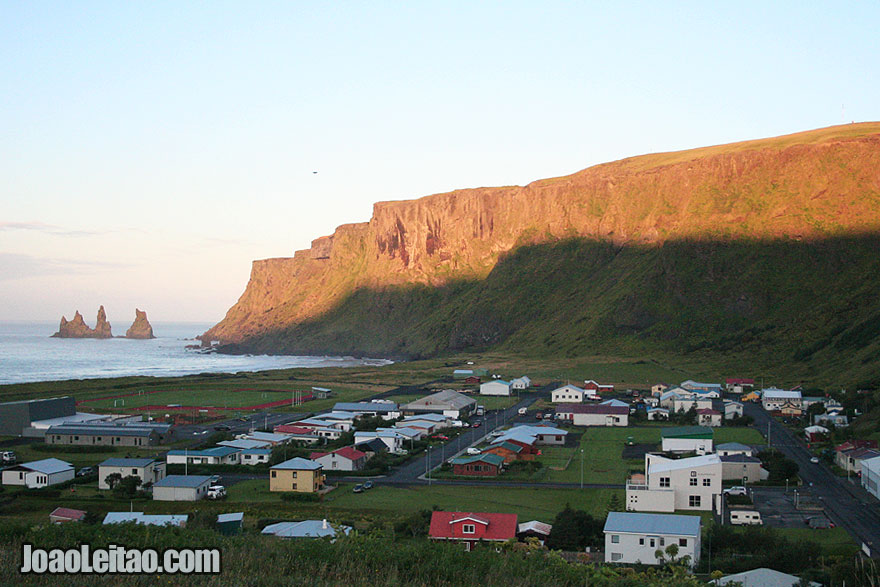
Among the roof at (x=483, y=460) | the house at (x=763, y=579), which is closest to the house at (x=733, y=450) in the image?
the roof at (x=483, y=460)

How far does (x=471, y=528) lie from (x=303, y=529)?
496 cm

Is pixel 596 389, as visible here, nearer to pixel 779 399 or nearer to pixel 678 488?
pixel 779 399

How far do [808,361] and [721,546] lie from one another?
67.1m

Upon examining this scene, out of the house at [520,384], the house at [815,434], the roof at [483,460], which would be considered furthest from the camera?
the house at [520,384]

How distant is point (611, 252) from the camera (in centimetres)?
14000

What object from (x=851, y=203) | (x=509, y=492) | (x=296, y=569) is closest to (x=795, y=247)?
(x=851, y=203)

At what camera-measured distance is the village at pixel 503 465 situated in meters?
25.2

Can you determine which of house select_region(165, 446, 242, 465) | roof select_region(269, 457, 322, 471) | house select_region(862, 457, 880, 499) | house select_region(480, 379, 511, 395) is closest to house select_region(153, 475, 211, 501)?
roof select_region(269, 457, 322, 471)

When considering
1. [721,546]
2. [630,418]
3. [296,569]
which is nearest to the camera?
[296,569]

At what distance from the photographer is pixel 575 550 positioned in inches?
972

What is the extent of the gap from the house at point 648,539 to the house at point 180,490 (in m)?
17.2

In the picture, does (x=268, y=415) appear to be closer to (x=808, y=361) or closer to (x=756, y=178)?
(x=808, y=361)

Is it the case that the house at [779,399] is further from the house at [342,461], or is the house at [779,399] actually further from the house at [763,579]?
the house at [763,579]

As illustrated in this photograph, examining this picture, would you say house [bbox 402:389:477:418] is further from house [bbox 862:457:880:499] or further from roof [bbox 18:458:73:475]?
house [bbox 862:457:880:499]
